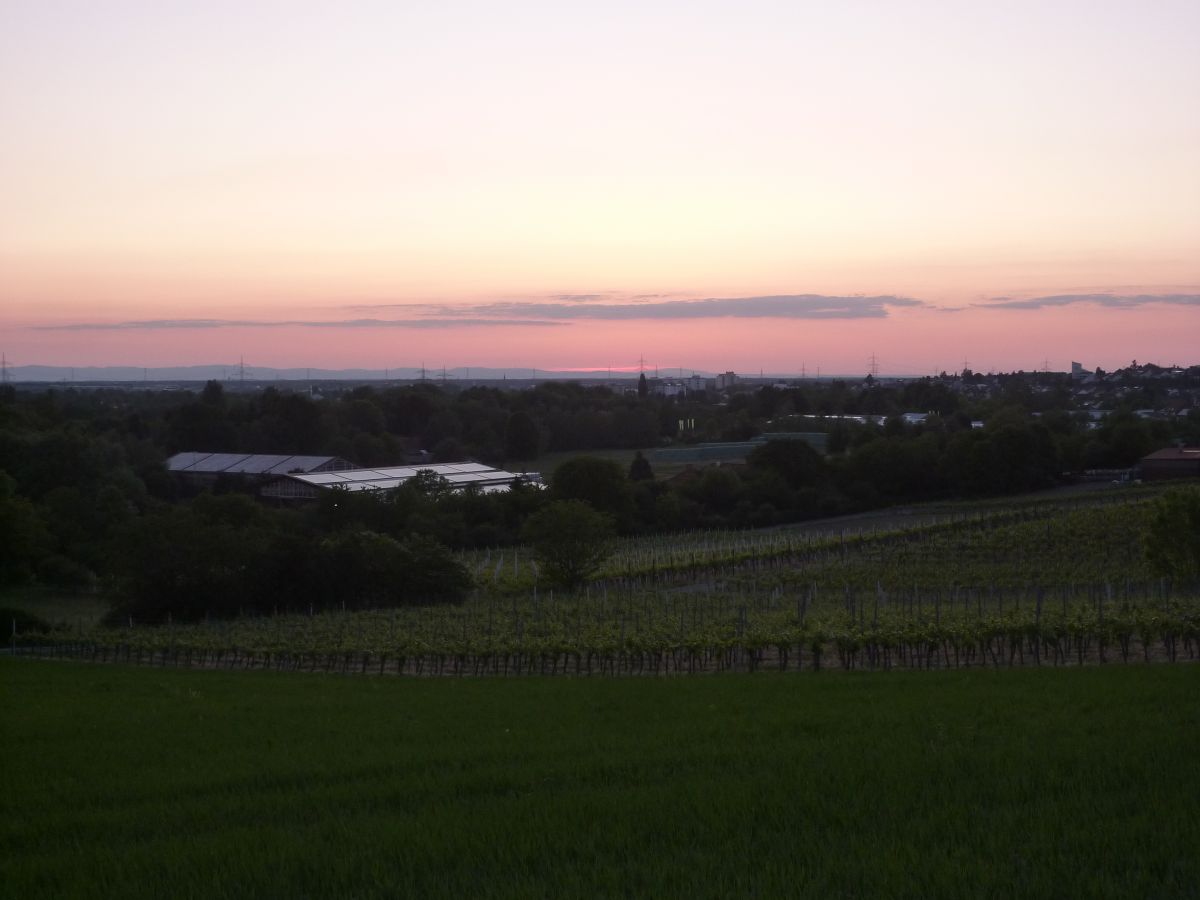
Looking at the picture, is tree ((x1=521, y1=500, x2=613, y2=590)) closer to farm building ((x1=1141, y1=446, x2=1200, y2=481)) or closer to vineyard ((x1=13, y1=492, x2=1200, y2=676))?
vineyard ((x1=13, y1=492, x2=1200, y2=676))

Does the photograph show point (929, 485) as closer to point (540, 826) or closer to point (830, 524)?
point (830, 524)

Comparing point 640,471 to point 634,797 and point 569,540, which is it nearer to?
point 569,540

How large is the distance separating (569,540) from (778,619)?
1631 cm

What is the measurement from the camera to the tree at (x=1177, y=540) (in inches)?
1496

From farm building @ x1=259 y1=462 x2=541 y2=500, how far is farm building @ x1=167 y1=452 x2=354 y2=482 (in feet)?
8.60

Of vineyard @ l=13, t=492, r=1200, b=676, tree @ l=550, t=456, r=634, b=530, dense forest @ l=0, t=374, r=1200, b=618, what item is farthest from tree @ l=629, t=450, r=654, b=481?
vineyard @ l=13, t=492, r=1200, b=676

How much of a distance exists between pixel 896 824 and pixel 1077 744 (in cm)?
372

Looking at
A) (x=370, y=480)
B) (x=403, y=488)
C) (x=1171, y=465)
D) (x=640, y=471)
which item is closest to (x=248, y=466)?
(x=370, y=480)

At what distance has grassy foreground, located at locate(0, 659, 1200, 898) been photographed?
26.6ft

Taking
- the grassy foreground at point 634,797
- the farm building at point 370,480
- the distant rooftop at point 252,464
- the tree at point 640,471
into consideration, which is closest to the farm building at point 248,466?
the distant rooftop at point 252,464

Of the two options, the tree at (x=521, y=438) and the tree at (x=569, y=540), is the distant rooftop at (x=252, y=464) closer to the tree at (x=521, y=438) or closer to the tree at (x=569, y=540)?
the tree at (x=521, y=438)

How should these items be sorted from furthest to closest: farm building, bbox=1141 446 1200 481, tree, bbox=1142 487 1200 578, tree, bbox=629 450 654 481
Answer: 1. tree, bbox=629 450 654 481
2. farm building, bbox=1141 446 1200 481
3. tree, bbox=1142 487 1200 578

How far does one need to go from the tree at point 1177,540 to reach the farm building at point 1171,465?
38976 millimetres

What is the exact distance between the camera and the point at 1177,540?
38.2 m
